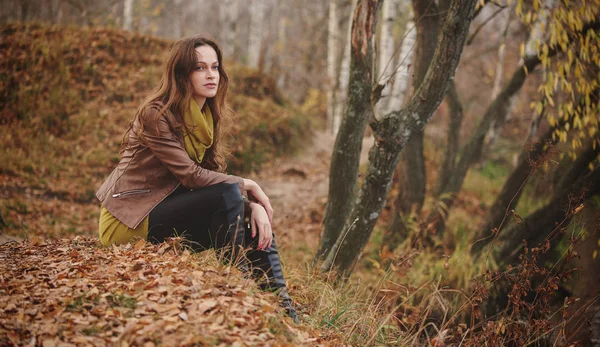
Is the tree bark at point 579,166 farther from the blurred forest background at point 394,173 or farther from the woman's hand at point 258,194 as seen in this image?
the woman's hand at point 258,194

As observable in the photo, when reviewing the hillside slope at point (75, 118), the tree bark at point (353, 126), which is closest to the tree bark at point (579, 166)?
the tree bark at point (353, 126)

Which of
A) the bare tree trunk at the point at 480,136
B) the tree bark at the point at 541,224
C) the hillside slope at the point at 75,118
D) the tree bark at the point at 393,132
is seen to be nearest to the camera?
the tree bark at the point at 393,132

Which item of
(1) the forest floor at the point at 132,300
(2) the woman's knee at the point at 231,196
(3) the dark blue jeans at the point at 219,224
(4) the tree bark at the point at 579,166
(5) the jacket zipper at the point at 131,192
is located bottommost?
(1) the forest floor at the point at 132,300

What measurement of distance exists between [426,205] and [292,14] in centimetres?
2122

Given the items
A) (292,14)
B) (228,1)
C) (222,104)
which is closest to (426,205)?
(222,104)

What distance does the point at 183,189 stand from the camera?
11.1 ft

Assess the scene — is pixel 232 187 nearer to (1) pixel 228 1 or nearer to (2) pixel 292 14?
(1) pixel 228 1

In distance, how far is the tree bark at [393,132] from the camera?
357cm

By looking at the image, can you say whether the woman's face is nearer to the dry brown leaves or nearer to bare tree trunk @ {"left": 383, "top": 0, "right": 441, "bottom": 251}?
the dry brown leaves

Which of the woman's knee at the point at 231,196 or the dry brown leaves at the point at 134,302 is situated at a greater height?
the woman's knee at the point at 231,196

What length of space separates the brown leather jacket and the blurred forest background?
128cm

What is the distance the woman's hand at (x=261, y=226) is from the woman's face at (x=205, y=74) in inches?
36.9

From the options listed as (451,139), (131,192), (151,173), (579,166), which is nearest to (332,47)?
(451,139)

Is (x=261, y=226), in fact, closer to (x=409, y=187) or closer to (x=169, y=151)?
(x=169, y=151)
